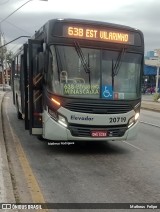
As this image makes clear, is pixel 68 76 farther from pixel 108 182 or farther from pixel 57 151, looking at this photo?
pixel 108 182

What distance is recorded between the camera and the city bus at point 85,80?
34.1ft

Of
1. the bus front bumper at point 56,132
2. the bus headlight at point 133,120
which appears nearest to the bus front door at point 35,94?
the bus front bumper at point 56,132

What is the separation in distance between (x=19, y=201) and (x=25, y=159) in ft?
11.4

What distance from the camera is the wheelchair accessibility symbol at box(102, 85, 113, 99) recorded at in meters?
10.6

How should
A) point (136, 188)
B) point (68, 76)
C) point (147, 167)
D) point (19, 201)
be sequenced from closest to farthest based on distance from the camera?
point (19, 201)
point (136, 188)
point (147, 167)
point (68, 76)

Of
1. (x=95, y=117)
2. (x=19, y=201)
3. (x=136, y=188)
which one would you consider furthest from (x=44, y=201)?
(x=95, y=117)

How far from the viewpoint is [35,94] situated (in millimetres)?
11234

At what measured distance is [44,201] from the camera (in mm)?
6688

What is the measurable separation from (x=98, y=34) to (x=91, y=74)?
1.03 meters

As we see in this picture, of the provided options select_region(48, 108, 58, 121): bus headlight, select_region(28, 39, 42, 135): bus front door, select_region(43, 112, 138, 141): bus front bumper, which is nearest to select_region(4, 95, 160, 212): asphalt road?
select_region(43, 112, 138, 141): bus front bumper

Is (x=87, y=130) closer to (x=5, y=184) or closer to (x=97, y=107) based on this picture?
(x=97, y=107)

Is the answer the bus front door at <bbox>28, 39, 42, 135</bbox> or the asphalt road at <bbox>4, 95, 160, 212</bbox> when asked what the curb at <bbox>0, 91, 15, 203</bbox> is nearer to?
the asphalt road at <bbox>4, 95, 160, 212</bbox>

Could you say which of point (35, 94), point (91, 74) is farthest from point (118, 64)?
point (35, 94)

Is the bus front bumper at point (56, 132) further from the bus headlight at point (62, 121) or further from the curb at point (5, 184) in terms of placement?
the curb at point (5, 184)
